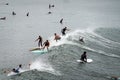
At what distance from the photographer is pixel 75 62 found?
115 feet

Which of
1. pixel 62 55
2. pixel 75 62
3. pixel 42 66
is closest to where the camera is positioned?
pixel 42 66

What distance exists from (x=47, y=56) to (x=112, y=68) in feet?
31.5

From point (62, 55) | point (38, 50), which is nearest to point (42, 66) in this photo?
point (62, 55)

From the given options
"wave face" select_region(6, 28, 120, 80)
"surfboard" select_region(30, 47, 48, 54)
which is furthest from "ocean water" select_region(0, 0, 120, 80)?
"surfboard" select_region(30, 47, 48, 54)

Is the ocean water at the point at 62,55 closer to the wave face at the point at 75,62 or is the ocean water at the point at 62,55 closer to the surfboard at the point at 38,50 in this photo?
the wave face at the point at 75,62

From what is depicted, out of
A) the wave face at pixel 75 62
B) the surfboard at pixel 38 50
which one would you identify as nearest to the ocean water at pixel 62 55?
the wave face at pixel 75 62

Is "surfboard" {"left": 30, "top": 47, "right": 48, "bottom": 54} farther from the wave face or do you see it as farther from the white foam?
the white foam

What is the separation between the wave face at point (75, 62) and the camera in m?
30.0

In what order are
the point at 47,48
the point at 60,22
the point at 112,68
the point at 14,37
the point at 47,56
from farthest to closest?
the point at 60,22 → the point at 14,37 → the point at 47,48 → the point at 47,56 → the point at 112,68

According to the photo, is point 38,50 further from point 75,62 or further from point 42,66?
point 42,66

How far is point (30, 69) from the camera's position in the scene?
102 ft

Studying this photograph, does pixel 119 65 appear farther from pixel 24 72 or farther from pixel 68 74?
pixel 24 72

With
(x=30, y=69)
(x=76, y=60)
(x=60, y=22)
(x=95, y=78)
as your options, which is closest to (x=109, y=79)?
(x=95, y=78)

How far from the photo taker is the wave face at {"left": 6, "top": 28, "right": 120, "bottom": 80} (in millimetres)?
30031
